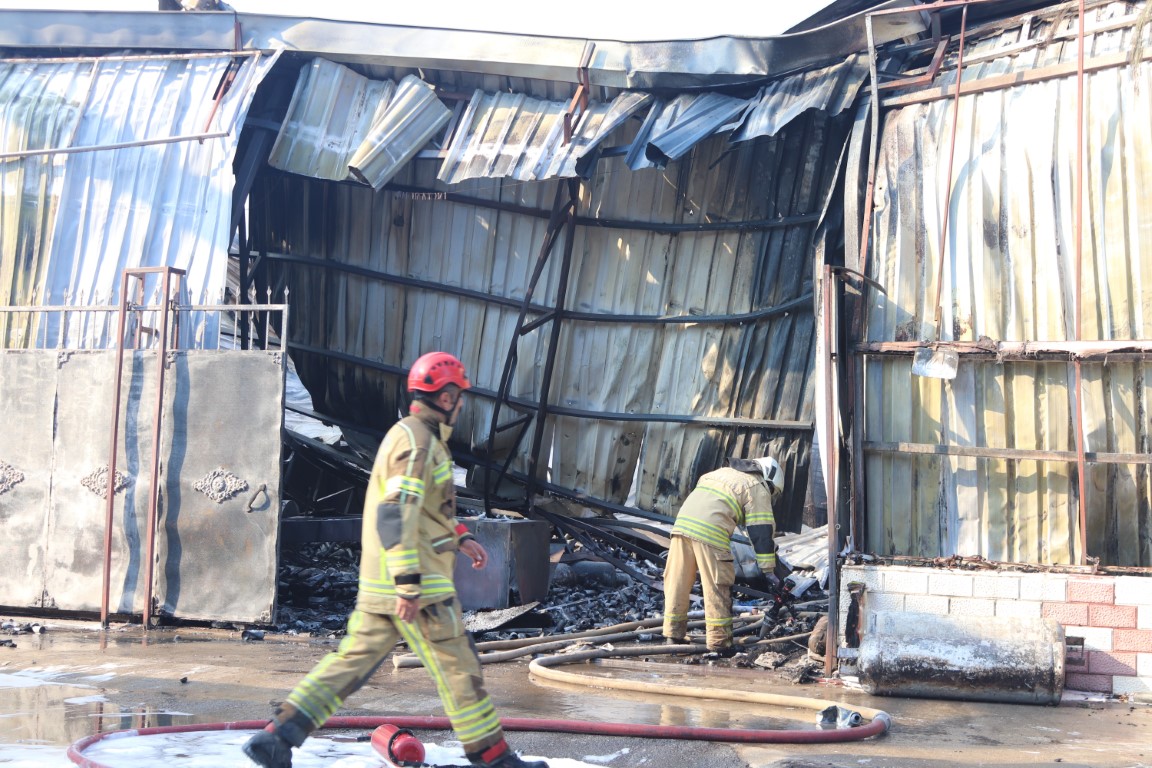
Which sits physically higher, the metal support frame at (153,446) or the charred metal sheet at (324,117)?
the charred metal sheet at (324,117)

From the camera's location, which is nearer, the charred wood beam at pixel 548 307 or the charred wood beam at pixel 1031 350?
the charred wood beam at pixel 1031 350

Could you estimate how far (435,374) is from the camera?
17.2 feet

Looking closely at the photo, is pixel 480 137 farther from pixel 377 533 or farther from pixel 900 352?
pixel 377 533

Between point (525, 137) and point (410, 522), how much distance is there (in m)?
6.46

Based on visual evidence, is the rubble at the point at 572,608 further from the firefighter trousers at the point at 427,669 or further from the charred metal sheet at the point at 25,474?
the firefighter trousers at the point at 427,669

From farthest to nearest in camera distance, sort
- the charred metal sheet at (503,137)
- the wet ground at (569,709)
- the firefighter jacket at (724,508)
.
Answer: the charred metal sheet at (503,137), the firefighter jacket at (724,508), the wet ground at (569,709)

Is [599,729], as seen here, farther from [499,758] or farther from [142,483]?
[142,483]

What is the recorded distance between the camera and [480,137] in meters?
10.9

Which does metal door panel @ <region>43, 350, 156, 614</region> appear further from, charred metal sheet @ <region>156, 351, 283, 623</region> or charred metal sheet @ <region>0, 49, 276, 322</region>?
charred metal sheet @ <region>0, 49, 276, 322</region>

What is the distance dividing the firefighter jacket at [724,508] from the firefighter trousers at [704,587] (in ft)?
0.29

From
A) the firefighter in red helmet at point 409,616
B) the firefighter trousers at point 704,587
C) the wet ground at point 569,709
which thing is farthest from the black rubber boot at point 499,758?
the firefighter trousers at point 704,587

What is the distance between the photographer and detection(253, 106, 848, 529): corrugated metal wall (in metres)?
11.2

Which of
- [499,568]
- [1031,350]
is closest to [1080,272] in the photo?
[1031,350]

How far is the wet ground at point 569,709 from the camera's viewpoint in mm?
5559
